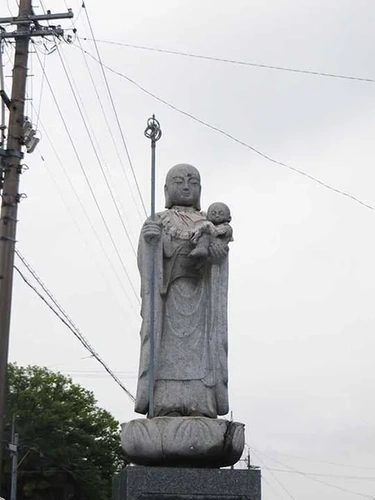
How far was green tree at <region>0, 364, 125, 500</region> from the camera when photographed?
38.1m

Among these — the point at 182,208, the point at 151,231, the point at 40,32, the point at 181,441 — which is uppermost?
the point at 40,32

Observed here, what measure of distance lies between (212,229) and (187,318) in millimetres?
837

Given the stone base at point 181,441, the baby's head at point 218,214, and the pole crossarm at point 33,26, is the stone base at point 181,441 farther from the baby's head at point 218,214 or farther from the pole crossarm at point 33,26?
the pole crossarm at point 33,26

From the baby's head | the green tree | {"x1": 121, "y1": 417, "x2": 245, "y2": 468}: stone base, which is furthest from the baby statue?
the green tree

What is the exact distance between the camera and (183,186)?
9.10 m

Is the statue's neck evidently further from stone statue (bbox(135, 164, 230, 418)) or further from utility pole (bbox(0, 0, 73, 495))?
utility pole (bbox(0, 0, 73, 495))

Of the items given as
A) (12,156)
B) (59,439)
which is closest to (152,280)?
(12,156)

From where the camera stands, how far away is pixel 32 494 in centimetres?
3928

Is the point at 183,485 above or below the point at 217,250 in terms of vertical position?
below

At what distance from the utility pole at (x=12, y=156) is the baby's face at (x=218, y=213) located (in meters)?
6.36

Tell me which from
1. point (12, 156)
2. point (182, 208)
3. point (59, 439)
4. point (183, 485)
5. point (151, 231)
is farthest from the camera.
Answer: point (59, 439)

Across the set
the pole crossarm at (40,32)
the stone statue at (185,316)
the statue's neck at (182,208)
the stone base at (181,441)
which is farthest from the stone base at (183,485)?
the pole crossarm at (40,32)

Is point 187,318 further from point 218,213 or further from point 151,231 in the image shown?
point 218,213

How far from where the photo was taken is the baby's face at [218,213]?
28.8ft
